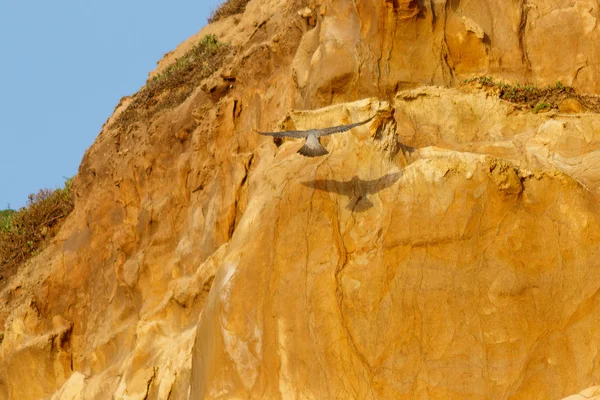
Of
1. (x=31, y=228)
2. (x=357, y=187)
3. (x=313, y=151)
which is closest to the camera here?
(x=313, y=151)

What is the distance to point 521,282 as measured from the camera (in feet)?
32.8

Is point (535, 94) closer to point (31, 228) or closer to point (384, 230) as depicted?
point (384, 230)

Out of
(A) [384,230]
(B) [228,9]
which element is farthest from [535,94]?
(B) [228,9]

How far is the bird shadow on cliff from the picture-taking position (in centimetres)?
1063

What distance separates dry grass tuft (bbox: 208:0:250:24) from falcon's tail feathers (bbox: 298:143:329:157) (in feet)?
52.1

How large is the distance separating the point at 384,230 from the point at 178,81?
12838 mm

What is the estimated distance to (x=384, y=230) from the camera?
1039 cm

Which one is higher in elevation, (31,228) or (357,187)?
(31,228)

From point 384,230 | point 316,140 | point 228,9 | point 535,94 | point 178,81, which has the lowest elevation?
point 384,230

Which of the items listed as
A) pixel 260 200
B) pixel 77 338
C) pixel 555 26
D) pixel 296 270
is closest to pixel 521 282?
pixel 296 270

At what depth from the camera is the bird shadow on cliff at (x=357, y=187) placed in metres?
10.6

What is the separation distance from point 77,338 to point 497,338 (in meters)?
11.0

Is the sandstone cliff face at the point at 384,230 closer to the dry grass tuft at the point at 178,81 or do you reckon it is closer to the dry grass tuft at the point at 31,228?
the dry grass tuft at the point at 178,81

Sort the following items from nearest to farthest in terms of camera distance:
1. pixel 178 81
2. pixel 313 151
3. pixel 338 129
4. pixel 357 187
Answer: pixel 313 151 < pixel 338 129 < pixel 357 187 < pixel 178 81
